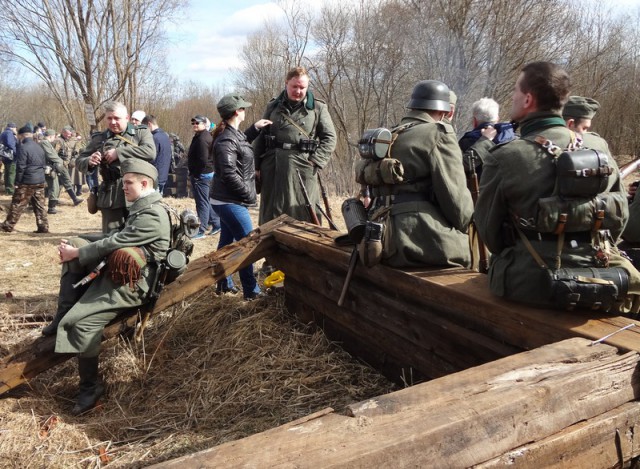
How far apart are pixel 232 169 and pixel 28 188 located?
750cm

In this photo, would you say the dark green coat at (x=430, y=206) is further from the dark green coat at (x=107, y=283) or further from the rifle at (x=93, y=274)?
the rifle at (x=93, y=274)

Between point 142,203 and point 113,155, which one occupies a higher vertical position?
point 113,155

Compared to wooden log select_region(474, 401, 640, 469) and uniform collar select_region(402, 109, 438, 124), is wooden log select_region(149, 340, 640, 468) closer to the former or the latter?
wooden log select_region(474, 401, 640, 469)

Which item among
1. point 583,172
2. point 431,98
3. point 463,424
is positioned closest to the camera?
point 463,424

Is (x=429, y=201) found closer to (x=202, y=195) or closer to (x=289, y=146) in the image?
(x=289, y=146)

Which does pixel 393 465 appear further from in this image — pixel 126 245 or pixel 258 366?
pixel 126 245

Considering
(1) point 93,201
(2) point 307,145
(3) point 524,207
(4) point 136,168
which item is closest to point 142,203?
(4) point 136,168

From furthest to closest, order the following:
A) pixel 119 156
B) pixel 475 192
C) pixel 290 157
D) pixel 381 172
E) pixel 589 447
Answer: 1. pixel 290 157
2. pixel 119 156
3. pixel 475 192
4. pixel 381 172
5. pixel 589 447

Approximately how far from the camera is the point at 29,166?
444 inches

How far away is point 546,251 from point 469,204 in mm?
1001

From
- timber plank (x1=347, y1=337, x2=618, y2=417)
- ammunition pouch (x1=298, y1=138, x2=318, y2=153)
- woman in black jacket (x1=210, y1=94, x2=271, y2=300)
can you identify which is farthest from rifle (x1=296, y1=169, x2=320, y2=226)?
timber plank (x1=347, y1=337, x2=618, y2=417)

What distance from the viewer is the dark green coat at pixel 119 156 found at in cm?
529

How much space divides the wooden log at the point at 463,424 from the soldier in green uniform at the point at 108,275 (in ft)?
8.64

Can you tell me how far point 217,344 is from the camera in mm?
4527
